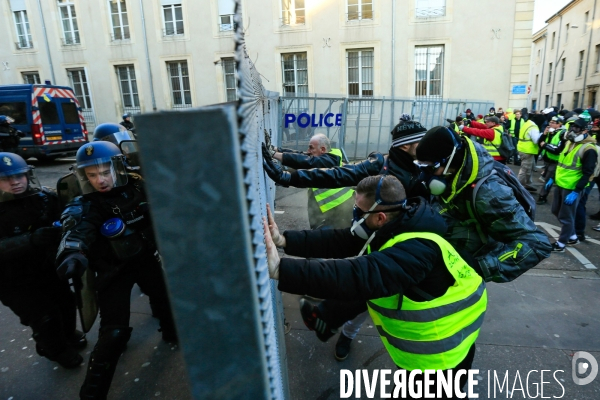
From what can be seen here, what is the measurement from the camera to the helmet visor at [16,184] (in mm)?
2482

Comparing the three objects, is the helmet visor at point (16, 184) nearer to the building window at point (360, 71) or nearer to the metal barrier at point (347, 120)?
the metal barrier at point (347, 120)

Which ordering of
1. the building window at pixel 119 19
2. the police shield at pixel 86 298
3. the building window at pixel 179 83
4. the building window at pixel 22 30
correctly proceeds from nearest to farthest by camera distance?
1. the police shield at pixel 86 298
2. the building window at pixel 119 19
3. the building window at pixel 179 83
4. the building window at pixel 22 30

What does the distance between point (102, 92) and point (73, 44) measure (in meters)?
2.56

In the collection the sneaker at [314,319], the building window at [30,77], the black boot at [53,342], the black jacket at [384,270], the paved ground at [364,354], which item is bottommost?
the paved ground at [364,354]

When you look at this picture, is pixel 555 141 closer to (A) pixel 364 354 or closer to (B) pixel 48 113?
(A) pixel 364 354

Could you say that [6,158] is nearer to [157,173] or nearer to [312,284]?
[312,284]

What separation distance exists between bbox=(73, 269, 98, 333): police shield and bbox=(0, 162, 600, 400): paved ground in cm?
56

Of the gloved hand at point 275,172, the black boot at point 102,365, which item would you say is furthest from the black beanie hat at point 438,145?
the black boot at point 102,365

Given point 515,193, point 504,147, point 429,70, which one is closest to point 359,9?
point 429,70

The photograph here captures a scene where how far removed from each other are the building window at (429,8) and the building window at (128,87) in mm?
13280

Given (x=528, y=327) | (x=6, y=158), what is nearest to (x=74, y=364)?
(x=6, y=158)

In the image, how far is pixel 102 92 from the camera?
17.9 metres

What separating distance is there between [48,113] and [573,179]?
1454 centimetres

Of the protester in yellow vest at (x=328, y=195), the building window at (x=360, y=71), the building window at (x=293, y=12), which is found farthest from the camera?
the building window at (x=360, y=71)
